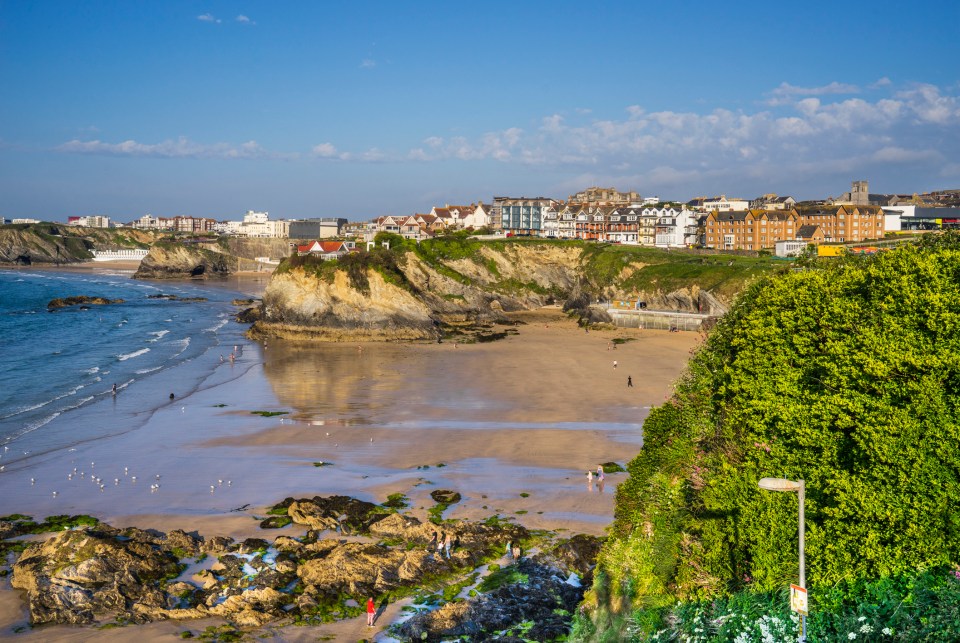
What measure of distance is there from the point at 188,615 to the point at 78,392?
33918 millimetres

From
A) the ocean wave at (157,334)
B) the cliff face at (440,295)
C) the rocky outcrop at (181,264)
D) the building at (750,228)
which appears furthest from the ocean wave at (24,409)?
the rocky outcrop at (181,264)

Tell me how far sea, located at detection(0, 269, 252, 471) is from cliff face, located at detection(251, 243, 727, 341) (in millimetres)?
6883

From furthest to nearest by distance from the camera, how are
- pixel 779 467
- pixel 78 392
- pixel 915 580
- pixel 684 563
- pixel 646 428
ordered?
pixel 78 392
pixel 646 428
pixel 684 563
pixel 779 467
pixel 915 580

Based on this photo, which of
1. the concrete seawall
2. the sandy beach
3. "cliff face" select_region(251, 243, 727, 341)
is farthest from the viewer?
the concrete seawall

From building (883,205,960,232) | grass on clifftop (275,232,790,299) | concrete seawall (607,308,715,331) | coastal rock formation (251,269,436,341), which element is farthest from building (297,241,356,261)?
Answer: building (883,205,960,232)

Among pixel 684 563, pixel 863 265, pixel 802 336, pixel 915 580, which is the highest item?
pixel 863 265

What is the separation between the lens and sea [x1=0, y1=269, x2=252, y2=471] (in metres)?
41.7

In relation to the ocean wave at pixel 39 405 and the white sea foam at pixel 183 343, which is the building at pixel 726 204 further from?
the ocean wave at pixel 39 405

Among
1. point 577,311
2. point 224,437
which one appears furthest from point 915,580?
point 577,311

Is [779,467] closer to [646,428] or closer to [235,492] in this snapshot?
[646,428]

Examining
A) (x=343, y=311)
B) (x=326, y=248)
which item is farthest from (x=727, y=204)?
(x=343, y=311)

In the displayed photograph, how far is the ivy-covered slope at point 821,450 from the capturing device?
536 inches

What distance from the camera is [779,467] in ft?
49.8

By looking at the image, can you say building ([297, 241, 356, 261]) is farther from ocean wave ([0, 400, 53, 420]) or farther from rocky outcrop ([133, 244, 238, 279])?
ocean wave ([0, 400, 53, 420])
